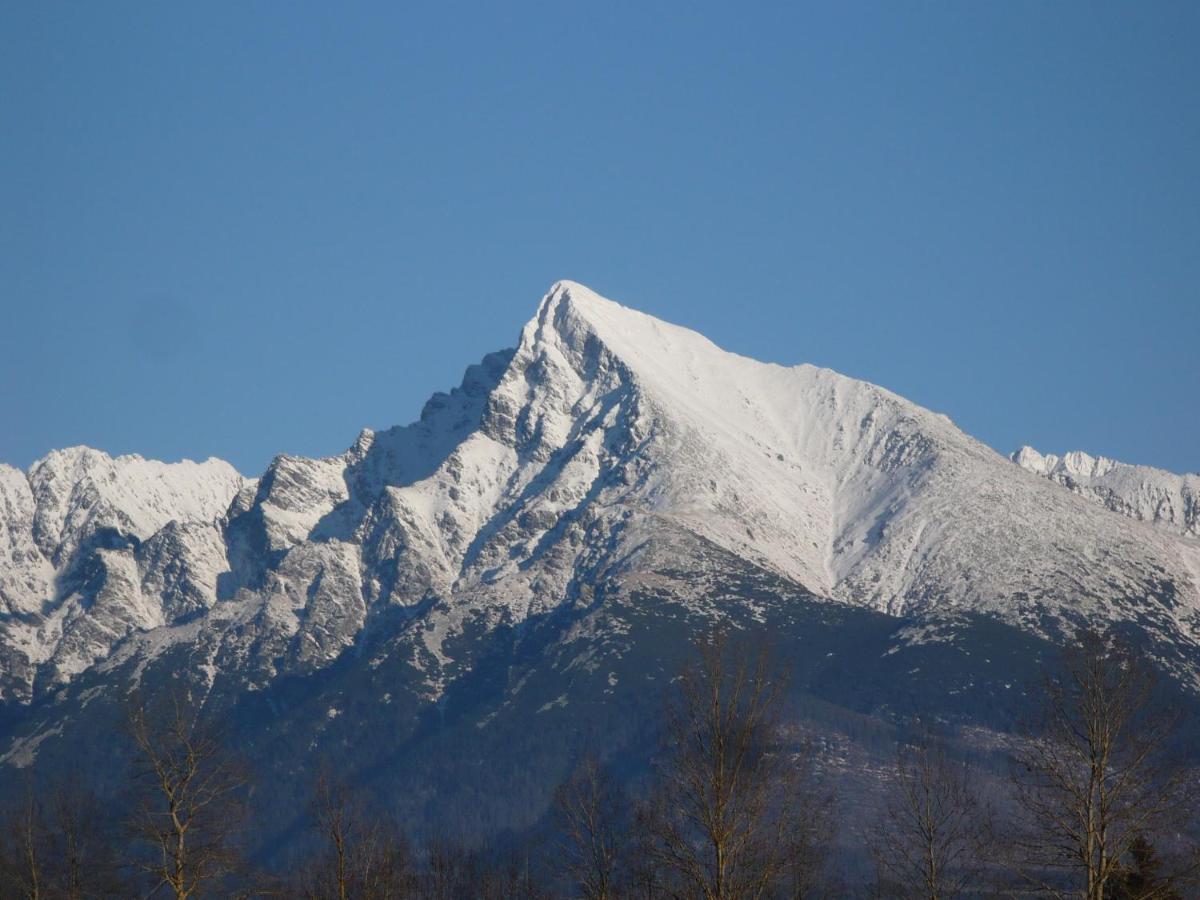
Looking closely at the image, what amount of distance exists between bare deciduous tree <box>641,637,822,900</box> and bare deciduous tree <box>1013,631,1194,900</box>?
10.2 meters

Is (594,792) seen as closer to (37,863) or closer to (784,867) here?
(784,867)

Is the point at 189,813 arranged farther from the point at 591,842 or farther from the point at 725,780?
the point at 725,780

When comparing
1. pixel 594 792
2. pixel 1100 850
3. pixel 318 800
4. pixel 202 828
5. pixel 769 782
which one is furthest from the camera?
pixel 318 800

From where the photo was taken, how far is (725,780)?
3100 inches

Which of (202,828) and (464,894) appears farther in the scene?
(464,894)

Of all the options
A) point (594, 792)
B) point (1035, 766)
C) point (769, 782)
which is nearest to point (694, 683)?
point (769, 782)

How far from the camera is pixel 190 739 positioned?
9269 cm

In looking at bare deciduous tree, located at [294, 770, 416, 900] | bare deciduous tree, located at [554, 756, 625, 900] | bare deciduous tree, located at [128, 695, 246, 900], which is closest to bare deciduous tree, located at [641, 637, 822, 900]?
bare deciduous tree, located at [554, 756, 625, 900]

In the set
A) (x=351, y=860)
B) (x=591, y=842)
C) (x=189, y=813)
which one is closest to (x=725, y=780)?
(x=591, y=842)

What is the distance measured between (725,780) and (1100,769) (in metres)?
14.4

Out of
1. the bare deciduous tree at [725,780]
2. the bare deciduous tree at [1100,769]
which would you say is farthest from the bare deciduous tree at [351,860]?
the bare deciduous tree at [1100,769]

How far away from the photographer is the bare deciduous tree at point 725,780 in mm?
77562

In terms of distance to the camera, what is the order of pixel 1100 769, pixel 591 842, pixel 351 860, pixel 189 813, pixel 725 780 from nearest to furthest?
1. pixel 1100 769
2. pixel 725 780
3. pixel 189 813
4. pixel 591 842
5. pixel 351 860

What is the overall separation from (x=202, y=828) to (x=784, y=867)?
1038 inches
